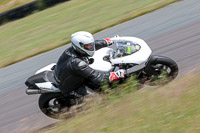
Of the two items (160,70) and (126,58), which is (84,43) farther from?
(160,70)

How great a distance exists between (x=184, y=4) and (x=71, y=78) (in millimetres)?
6621

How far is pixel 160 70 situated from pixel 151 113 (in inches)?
69.0

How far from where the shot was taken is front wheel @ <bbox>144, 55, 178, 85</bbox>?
565 cm

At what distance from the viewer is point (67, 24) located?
1403cm

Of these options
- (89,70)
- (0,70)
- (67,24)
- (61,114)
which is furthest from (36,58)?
(89,70)

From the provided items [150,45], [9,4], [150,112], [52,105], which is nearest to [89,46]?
[52,105]

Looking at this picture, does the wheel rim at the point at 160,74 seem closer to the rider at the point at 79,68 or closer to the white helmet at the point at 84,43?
the rider at the point at 79,68

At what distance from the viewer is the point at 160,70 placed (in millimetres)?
5773

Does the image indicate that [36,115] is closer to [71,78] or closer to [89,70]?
[71,78]

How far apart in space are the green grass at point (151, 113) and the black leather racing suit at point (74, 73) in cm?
63

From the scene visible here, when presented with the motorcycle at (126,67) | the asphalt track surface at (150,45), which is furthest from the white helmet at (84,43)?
the asphalt track surface at (150,45)

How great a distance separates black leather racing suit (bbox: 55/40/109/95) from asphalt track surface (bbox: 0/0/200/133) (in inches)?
40.6

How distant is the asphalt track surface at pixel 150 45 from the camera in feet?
23.7

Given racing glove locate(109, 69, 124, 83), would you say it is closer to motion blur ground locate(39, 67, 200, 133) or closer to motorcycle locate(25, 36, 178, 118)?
motorcycle locate(25, 36, 178, 118)
